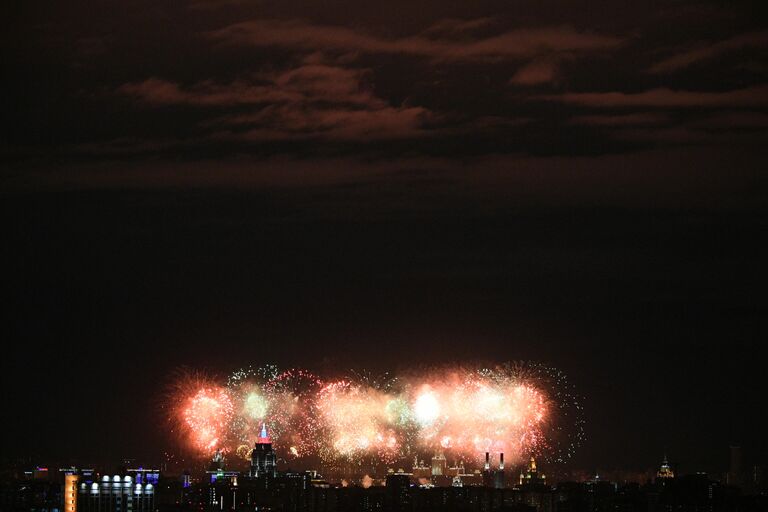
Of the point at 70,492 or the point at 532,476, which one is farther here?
the point at 532,476

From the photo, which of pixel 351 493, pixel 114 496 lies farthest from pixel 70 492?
pixel 351 493

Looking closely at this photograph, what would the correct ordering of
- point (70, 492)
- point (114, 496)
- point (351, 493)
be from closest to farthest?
1. point (114, 496)
2. point (70, 492)
3. point (351, 493)

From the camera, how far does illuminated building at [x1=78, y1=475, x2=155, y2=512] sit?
284 ft

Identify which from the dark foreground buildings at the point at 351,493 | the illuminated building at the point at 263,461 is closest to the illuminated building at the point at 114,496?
the dark foreground buildings at the point at 351,493

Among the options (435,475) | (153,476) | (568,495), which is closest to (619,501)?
(568,495)

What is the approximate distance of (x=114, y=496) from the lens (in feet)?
286

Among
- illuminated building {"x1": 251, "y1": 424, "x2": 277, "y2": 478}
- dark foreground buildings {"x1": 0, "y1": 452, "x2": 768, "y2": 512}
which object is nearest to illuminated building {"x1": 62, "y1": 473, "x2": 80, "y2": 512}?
dark foreground buildings {"x1": 0, "y1": 452, "x2": 768, "y2": 512}

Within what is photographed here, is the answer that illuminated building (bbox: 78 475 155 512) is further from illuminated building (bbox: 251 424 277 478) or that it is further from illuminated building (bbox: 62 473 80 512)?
illuminated building (bbox: 251 424 277 478)

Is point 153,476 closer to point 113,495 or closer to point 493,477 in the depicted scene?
point 113,495

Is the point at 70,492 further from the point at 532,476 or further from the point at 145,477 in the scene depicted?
the point at 532,476

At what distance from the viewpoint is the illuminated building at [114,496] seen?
8662 cm

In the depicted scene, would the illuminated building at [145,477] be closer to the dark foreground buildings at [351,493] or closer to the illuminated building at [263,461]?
the dark foreground buildings at [351,493]

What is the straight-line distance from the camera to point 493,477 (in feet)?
371

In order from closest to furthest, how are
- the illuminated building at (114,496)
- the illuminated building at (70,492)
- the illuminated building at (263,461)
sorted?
the illuminated building at (114,496) → the illuminated building at (70,492) → the illuminated building at (263,461)
